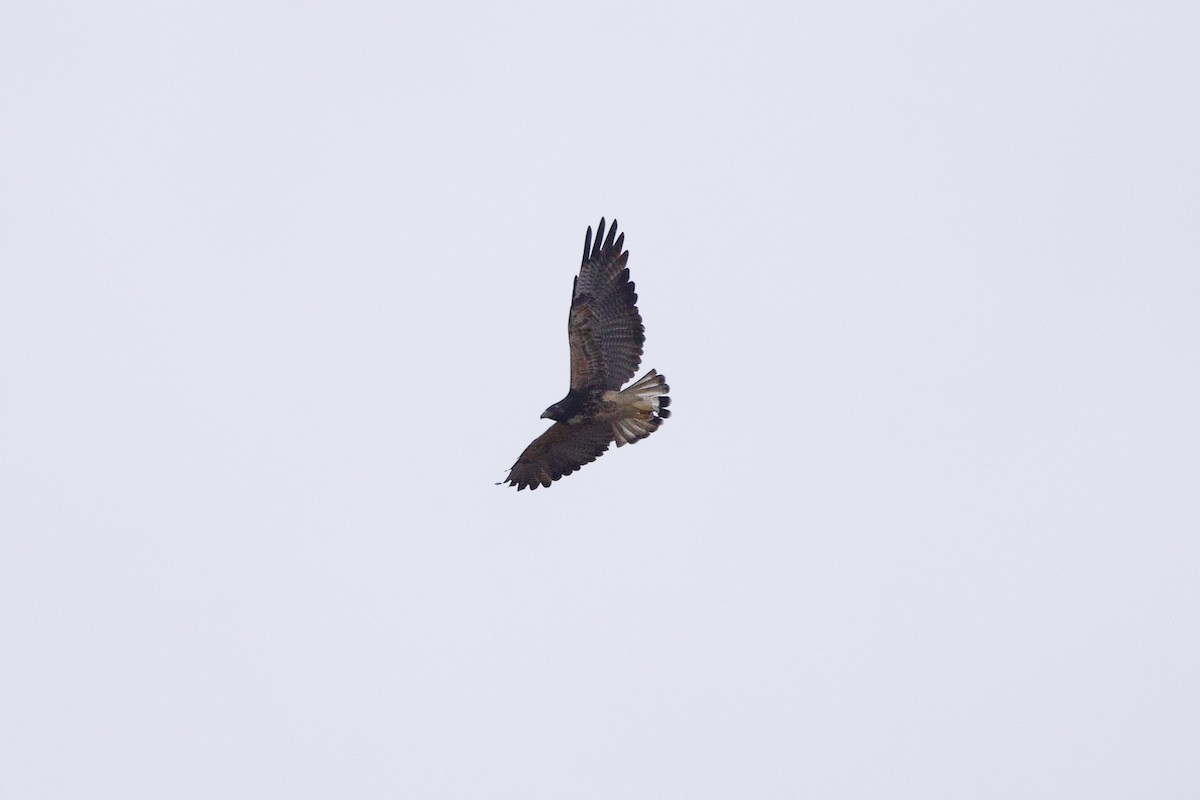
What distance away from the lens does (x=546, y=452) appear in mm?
23125

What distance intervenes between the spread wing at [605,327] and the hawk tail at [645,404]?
6.1 inches

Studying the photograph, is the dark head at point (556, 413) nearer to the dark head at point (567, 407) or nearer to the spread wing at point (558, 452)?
the dark head at point (567, 407)

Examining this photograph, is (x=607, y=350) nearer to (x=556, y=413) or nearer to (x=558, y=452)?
(x=556, y=413)

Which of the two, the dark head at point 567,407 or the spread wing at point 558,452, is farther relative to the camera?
the spread wing at point 558,452

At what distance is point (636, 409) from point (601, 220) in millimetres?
2029

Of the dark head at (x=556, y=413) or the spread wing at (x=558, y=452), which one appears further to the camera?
the spread wing at (x=558, y=452)

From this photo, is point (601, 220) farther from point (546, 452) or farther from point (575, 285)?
point (546, 452)

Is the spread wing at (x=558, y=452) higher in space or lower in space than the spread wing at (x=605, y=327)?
lower

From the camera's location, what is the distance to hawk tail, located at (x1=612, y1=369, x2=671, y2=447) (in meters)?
22.2

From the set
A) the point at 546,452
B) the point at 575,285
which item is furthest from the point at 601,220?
the point at 546,452

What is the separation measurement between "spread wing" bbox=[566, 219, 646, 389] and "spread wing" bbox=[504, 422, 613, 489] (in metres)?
0.65

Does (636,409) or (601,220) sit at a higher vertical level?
(601,220)

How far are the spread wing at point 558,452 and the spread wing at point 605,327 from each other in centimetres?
65

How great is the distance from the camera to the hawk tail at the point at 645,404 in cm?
2219
